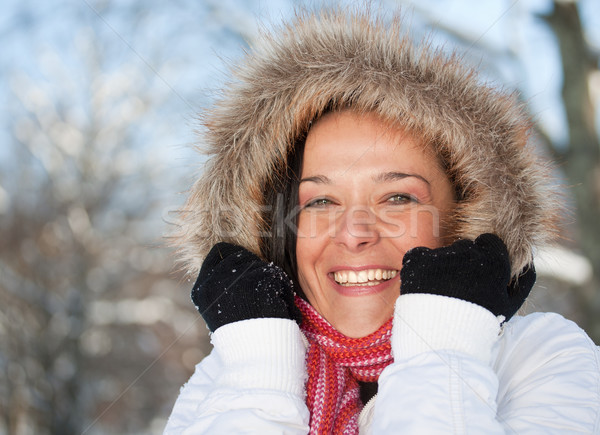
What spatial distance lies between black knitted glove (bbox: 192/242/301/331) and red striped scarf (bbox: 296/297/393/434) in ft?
0.47

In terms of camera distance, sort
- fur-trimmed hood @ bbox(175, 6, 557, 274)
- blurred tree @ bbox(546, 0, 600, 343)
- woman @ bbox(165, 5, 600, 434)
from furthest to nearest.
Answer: blurred tree @ bbox(546, 0, 600, 343) < fur-trimmed hood @ bbox(175, 6, 557, 274) < woman @ bbox(165, 5, 600, 434)

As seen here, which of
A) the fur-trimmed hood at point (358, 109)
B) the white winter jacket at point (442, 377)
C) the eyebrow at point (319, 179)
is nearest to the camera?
→ the white winter jacket at point (442, 377)

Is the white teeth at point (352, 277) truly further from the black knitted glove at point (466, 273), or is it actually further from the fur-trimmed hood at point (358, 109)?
the fur-trimmed hood at point (358, 109)

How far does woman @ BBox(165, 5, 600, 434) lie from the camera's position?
156 centimetres

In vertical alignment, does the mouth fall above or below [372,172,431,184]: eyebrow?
below

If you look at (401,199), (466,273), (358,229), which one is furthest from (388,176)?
(466,273)

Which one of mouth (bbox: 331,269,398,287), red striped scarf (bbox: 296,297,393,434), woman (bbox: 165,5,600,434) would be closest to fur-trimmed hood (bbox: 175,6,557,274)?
woman (bbox: 165,5,600,434)

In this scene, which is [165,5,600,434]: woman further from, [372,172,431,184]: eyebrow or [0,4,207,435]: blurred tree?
[0,4,207,435]: blurred tree

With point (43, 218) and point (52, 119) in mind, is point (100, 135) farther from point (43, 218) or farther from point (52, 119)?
point (43, 218)

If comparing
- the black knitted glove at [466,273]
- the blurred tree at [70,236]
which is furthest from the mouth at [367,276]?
the blurred tree at [70,236]

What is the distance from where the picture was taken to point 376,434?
1.49 meters

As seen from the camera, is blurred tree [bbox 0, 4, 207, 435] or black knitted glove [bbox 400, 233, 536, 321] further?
blurred tree [bbox 0, 4, 207, 435]

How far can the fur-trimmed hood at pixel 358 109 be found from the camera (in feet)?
6.31

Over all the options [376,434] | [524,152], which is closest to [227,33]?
[524,152]
